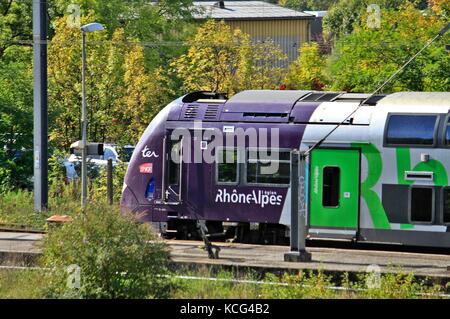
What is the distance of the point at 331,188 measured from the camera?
19891mm

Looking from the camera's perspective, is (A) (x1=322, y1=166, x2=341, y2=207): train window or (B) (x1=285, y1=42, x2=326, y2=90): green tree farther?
(B) (x1=285, y1=42, x2=326, y2=90): green tree

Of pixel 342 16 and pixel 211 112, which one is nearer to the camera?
pixel 211 112

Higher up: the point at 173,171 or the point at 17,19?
the point at 17,19

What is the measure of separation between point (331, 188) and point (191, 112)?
3.48 metres

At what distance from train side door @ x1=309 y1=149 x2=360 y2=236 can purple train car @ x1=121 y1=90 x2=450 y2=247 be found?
0.8 inches

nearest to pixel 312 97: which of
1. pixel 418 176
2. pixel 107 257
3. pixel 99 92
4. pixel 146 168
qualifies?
pixel 418 176

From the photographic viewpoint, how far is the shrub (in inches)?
573

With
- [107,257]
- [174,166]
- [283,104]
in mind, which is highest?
[283,104]

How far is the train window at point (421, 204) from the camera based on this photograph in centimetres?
1922

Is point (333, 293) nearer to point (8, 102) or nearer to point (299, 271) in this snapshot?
point (299, 271)

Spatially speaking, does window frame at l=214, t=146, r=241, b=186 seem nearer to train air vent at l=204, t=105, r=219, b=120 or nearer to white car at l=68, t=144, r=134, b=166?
train air vent at l=204, t=105, r=219, b=120

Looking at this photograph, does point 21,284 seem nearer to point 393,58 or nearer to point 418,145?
point 418,145

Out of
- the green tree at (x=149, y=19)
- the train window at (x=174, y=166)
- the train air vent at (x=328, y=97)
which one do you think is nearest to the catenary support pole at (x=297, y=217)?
the train air vent at (x=328, y=97)

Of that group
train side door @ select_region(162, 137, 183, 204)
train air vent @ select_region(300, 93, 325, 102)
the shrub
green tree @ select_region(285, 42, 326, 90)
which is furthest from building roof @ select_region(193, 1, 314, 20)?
the shrub
